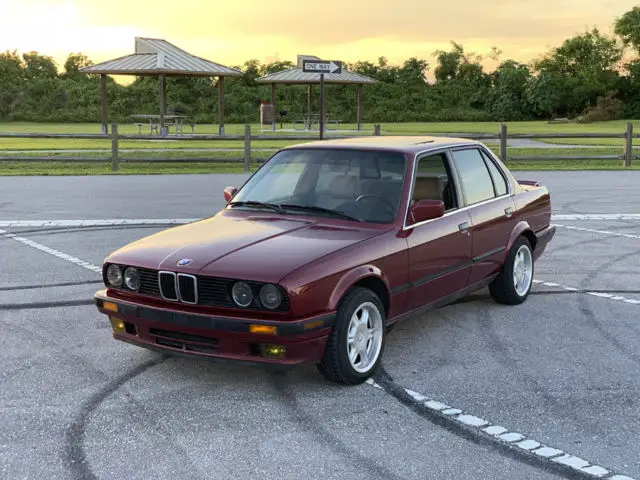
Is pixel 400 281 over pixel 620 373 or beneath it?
over

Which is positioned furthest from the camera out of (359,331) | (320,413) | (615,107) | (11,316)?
(615,107)

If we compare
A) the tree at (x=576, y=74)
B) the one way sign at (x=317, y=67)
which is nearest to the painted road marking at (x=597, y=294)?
the one way sign at (x=317, y=67)

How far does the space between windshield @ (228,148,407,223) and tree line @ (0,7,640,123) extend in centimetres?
4759

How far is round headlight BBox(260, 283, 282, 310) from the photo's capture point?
13.4ft

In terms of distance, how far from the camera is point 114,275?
465 cm

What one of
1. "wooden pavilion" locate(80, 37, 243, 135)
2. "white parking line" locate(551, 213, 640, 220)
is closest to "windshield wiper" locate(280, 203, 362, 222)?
"white parking line" locate(551, 213, 640, 220)

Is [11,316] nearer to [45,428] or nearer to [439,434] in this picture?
[45,428]

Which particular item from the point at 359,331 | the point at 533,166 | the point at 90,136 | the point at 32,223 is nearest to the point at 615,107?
the point at 533,166

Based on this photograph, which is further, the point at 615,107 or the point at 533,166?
the point at 615,107

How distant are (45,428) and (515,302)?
3.99 metres

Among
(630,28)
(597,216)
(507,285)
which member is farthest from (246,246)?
(630,28)

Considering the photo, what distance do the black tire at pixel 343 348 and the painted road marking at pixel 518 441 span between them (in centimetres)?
40

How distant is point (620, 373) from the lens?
15.5 feet

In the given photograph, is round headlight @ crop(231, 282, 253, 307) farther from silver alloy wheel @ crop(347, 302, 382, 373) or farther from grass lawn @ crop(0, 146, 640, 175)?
grass lawn @ crop(0, 146, 640, 175)
